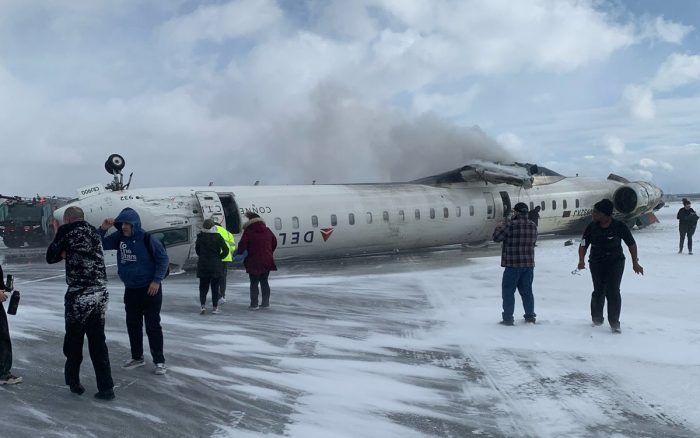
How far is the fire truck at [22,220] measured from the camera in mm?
28984

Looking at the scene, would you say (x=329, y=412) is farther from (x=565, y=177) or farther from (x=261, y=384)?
(x=565, y=177)

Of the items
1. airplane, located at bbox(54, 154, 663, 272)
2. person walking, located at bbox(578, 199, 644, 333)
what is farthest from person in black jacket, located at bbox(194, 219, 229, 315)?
person walking, located at bbox(578, 199, 644, 333)

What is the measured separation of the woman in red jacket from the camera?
32.4ft

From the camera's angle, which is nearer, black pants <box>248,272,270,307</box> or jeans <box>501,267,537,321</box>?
jeans <box>501,267,537,321</box>

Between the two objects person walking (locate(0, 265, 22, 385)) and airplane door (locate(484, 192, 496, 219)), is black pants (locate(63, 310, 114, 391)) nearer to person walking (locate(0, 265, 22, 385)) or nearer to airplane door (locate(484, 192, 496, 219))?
person walking (locate(0, 265, 22, 385))

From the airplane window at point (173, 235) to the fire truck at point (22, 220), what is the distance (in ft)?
57.7

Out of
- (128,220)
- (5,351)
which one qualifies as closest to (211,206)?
(128,220)

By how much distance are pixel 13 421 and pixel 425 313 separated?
6238 mm

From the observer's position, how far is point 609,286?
7660mm

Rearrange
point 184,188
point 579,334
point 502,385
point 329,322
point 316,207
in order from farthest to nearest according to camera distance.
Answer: point 316,207
point 184,188
point 329,322
point 579,334
point 502,385

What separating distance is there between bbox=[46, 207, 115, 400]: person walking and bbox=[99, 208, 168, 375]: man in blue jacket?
1.86ft

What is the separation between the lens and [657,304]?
938 centimetres

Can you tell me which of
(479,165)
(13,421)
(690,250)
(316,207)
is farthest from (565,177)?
(13,421)

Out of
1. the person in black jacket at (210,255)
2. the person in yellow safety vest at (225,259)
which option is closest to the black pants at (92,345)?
the person in black jacket at (210,255)
